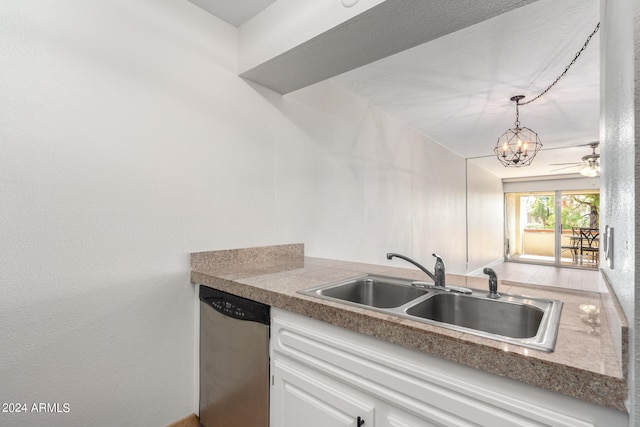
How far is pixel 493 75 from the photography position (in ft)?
8.37

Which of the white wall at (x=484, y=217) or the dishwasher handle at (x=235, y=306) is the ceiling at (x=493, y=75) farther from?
the white wall at (x=484, y=217)

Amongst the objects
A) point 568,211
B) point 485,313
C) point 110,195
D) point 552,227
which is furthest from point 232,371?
point 552,227

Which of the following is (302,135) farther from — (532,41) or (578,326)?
(578,326)

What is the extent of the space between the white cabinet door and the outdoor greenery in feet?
17.1

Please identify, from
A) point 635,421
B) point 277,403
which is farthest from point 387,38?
point 277,403

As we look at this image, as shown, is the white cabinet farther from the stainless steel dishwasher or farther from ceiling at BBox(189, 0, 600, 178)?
ceiling at BBox(189, 0, 600, 178)

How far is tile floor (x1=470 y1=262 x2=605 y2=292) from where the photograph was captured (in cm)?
549

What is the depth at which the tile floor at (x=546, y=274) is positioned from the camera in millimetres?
5493

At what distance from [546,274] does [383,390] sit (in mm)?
7054

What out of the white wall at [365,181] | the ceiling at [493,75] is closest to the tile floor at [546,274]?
the white wall at [365,181]

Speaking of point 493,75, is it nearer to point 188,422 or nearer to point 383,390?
point 383,390

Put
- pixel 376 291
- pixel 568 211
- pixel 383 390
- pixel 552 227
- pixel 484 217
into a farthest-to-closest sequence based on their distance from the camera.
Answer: pixel 484 217, pixel 552 227, pixel 568 211, pixel 376 291, pixel 383 390

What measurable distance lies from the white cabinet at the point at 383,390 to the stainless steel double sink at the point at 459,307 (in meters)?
0.11

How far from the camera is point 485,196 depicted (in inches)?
285
